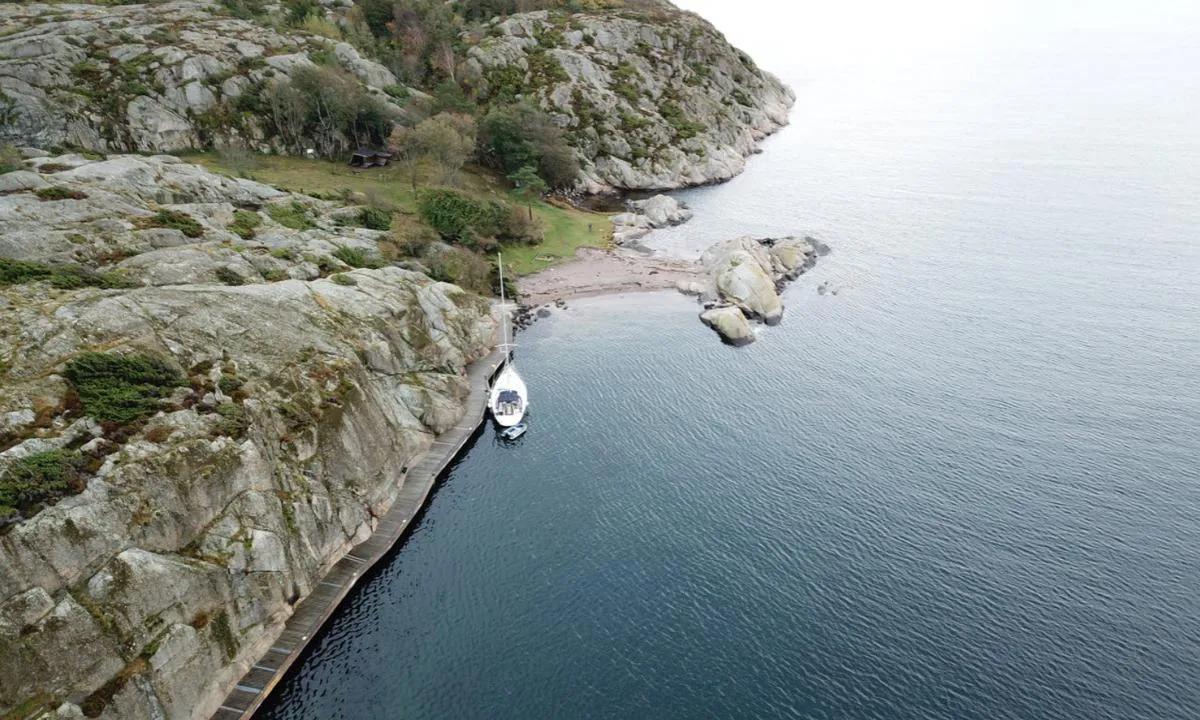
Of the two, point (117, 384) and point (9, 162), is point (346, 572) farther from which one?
point (9, 162)

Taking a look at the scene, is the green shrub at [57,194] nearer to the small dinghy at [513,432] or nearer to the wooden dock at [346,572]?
the wooden dock at [346,572]

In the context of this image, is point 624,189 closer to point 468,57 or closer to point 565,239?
point 565,239

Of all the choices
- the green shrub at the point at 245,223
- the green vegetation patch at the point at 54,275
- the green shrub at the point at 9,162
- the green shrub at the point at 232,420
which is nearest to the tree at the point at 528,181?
the green shrub at the point at 245,223

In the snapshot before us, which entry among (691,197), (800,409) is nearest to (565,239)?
(691,197)

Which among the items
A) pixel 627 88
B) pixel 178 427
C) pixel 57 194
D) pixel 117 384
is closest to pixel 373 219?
pixel 57 194

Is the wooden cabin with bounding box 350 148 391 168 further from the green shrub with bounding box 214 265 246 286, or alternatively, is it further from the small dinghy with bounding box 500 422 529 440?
the small dinghy with bounding box 500 422 529 440

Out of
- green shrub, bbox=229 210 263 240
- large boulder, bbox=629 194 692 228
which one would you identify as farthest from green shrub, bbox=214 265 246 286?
large boulder, bbox=629 194 692 228
